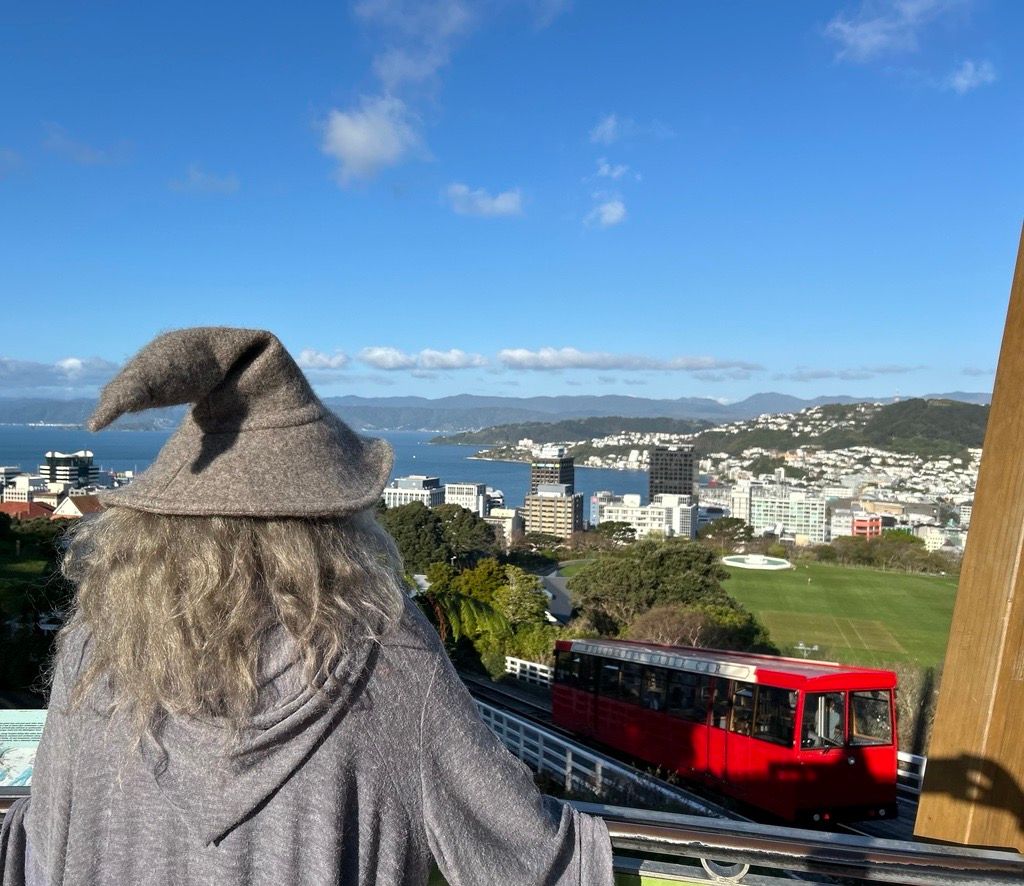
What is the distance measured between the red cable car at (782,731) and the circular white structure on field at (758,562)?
781cm

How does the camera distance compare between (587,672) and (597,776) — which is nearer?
(597,776)

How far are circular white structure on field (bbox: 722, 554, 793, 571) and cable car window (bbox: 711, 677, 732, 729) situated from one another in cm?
801

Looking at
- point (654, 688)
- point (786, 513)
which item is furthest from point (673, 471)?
point (654, 688)

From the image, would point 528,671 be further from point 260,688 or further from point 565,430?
point 565,430

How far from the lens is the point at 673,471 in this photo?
35.2m

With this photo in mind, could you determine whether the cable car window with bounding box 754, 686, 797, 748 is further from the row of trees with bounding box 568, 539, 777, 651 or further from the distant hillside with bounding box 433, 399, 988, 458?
the row of trees with bounding box 568, 539, 777, 651

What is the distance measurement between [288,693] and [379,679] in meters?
0.08

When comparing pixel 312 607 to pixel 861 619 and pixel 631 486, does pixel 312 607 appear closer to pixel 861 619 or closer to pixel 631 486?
pixel 861 619

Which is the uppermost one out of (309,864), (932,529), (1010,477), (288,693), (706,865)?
(1010,477)

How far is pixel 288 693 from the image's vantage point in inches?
29.2

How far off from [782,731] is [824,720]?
0.26 m

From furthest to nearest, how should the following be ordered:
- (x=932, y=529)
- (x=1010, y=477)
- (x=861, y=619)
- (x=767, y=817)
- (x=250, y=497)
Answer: (x=932, y=529)
(x=861, y=619)
(x=767, y=817)
(x=1010, y=477)
(x=250, y=497)

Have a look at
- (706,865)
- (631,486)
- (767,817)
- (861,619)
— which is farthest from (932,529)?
(631,486)

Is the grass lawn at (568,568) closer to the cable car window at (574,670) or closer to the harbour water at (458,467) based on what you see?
the cable car window at (574,670)
